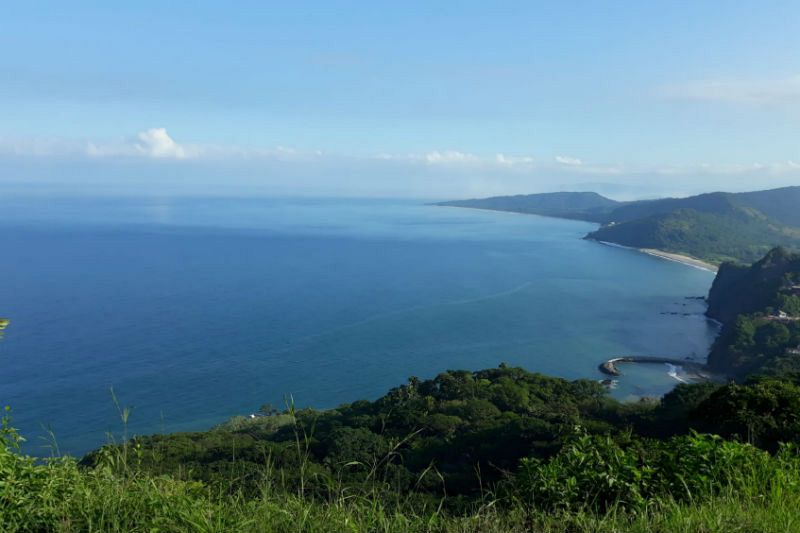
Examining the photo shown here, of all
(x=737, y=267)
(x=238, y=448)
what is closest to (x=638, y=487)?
(x=238, y=448)

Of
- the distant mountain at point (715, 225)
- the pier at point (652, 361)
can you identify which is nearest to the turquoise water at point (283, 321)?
the pier at point (652, 361)

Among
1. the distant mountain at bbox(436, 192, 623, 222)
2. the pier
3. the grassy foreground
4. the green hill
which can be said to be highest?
the distant mountain at bbox(436, 192, 623, 222)

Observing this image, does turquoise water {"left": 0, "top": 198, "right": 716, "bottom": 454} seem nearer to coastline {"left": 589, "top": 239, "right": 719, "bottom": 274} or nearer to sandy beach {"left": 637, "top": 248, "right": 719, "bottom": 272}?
coastline {"left": 589, "top": 239, "right": 719, "bottom": 274}

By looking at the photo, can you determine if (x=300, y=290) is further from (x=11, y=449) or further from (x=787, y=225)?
(x=787, y=225)

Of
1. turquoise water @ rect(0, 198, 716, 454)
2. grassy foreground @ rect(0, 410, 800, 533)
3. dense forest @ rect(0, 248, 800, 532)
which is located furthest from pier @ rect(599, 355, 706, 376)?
grassy foreground @ rect(0, 410, 800, 533)

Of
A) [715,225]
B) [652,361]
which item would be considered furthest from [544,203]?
[652,361]

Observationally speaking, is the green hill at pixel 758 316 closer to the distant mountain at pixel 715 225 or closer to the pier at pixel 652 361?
the pier at pixel 652 361
